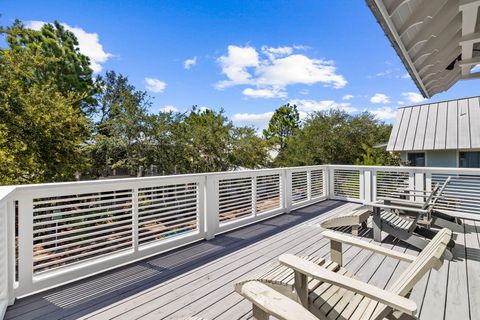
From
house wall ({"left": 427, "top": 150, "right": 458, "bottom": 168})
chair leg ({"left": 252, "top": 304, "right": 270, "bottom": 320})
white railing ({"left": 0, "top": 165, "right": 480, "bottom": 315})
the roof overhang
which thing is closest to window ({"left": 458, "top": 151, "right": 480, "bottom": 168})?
house wall ({"left": 427, "top": 150, "right": 458, "bottom": 168})

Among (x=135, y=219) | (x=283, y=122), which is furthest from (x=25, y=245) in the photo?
(x=283, y=122)

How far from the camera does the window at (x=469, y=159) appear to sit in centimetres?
965

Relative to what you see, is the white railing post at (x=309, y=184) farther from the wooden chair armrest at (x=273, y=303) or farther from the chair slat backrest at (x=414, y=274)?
the wooden chair armrest at (x=273, y=303)

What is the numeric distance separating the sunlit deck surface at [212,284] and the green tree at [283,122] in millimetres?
23378

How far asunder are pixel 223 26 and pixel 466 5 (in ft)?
49.5

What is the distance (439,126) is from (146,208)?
1124 cm

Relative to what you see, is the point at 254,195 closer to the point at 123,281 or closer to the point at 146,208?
the point at 146,208

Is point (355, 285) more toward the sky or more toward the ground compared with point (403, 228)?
more toward the sky

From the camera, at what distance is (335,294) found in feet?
6.50

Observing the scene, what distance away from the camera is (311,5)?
11.2 m

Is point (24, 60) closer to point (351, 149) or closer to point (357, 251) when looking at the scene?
point (357, 251)

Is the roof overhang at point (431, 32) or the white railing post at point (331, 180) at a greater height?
the roof overhang at point (431, 32)

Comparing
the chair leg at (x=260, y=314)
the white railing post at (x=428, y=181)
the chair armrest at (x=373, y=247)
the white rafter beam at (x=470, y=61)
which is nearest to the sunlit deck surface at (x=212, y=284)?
the chair armrest at (x=373, y=247)

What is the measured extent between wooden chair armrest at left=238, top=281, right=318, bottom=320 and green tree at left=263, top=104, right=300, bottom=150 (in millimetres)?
26011
